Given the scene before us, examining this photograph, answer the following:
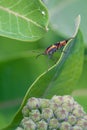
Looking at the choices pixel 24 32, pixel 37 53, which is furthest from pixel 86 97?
pixel 24 32

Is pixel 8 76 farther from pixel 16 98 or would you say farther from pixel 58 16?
pixel 58 16

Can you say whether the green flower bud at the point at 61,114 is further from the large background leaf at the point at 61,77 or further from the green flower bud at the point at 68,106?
the large background leaf at the point at 61,77

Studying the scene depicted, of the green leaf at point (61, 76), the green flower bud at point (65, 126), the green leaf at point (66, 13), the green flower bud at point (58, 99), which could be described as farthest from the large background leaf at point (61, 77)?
the green leaf at point (66, 13)

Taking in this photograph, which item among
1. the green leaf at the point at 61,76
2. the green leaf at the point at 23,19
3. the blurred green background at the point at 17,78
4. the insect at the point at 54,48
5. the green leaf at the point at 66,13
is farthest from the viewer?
the green leaf at the point at 66,13

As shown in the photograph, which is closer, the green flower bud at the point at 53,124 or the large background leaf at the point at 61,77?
the green flower bud at the point at 53,124

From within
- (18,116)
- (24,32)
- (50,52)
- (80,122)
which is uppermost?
(50,52)

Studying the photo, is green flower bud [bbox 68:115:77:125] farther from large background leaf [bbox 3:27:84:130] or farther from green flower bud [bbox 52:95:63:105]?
large background leaf [bbox 3:27:84:130]
